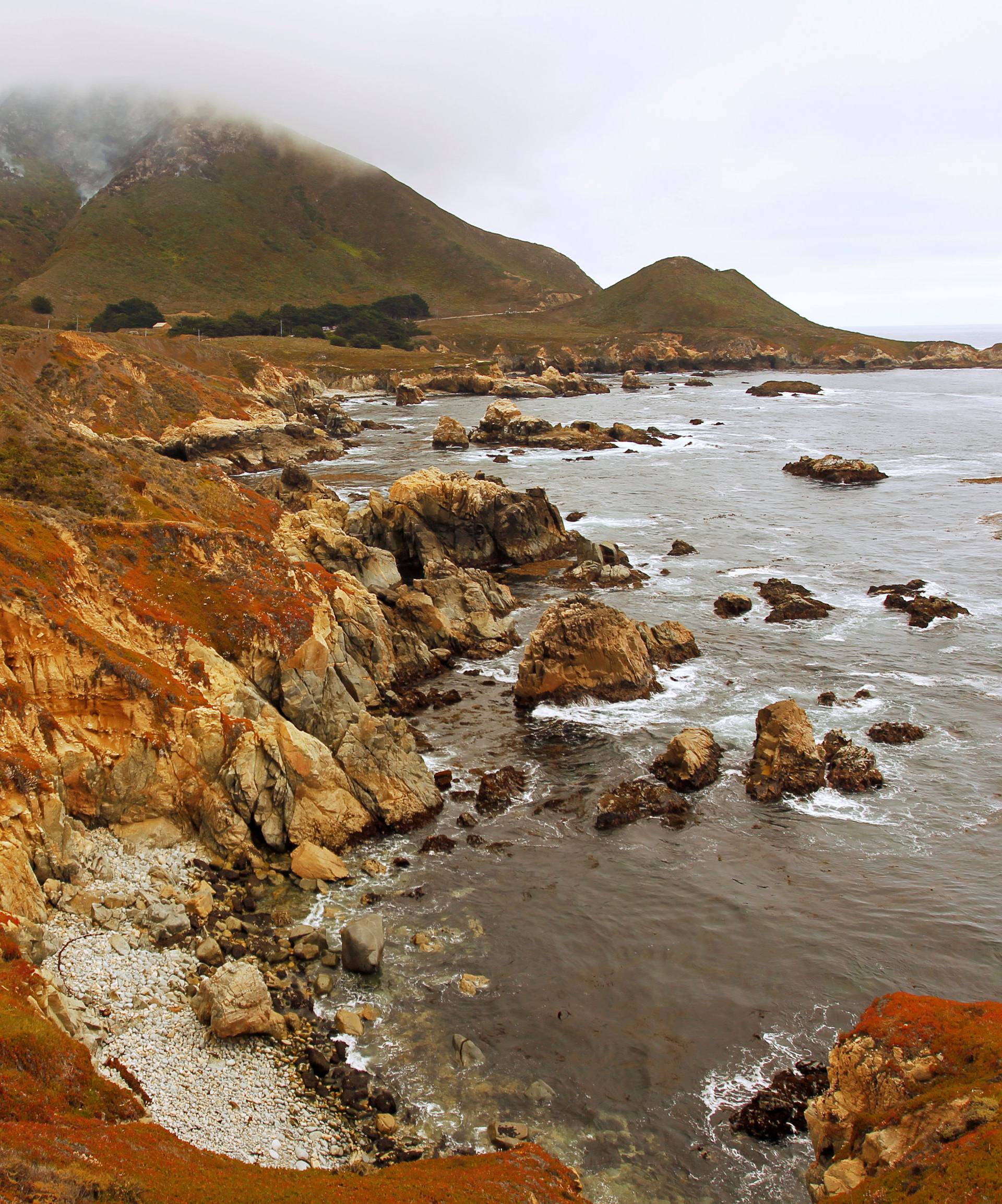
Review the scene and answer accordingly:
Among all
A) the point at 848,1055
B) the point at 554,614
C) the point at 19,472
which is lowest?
the point at 848,1055

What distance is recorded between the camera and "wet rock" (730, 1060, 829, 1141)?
53.7 ft

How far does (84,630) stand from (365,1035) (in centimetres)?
1493

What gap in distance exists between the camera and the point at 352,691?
111 ft

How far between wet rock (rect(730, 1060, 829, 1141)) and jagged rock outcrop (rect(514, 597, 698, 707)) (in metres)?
19.2

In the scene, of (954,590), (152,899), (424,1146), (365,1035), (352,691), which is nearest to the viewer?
(424,1146)

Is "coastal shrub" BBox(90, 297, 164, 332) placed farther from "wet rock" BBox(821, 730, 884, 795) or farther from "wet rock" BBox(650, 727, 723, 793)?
"wet rock" BBox(821, 730, 884, 795)

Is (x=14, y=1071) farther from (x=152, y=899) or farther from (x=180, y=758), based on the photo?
(x=180, y=758)

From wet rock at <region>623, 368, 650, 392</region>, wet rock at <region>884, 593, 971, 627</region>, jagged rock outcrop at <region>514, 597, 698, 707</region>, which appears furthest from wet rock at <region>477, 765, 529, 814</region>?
wet rock at <region>623, 368, 650, 392</region>

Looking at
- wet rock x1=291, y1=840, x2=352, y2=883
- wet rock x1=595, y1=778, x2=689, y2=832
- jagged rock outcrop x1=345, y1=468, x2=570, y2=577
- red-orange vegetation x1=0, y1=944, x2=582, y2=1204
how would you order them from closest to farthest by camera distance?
red-orange vegetation x1=0, y1=944, x2=582, y2=1204 → wet rock x1=291, y1=840, x2=352, y2=883 → wet rock x1=595, y1=778, x2=689, y2=832 → jagged rock outcrop x1=345, y1=468, x2=570, y2=577

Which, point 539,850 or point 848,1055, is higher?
point 848,1055

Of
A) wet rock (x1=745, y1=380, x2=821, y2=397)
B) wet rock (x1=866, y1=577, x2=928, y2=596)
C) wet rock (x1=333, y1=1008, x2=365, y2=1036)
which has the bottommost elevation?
wet rock (x1=333, y1=1008, x2=365, y2=1036)

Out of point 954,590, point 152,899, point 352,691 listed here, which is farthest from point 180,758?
point 954,590

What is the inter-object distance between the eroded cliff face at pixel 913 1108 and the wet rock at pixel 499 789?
45.3 ft

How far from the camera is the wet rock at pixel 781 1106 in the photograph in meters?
16.4
